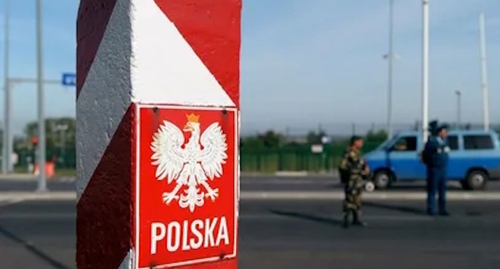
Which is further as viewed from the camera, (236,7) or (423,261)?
(423,261)

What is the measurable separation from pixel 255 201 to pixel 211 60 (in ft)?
60.0

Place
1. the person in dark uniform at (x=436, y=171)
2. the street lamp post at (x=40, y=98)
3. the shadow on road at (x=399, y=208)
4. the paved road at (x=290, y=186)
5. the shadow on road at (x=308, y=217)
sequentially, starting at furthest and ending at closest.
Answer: the paved road at (x=290, y=186) < the street lamp post at (x=40, y=98) < the shadow on road at (x=399, y=208) < the person in dark uniform at (x=436, y=171) < the shadow on road at (x=308, y=217)

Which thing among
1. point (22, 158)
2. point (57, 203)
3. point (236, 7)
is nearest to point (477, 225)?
point (57, 203)

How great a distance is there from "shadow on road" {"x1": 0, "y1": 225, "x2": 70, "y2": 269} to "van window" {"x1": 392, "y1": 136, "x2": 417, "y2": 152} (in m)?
15.7

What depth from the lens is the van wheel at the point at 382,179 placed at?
87.5 feet

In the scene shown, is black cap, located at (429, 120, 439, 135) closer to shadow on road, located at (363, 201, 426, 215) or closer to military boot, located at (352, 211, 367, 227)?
shadow on road, located at (363, 201, 426, 215)

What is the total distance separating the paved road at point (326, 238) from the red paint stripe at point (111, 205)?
7.44 m

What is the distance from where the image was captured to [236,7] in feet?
7.42

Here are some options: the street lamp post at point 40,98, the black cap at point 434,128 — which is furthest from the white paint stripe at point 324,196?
the black cap at point 434,128

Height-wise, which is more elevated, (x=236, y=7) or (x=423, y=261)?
(x=236, y=7)

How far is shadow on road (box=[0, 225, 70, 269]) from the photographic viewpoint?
987cm

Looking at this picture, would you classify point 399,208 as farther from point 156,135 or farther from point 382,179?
point 156,135

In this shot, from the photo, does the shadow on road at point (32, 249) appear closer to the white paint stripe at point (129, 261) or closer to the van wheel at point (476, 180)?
the white paint stripe at point (129, 261)

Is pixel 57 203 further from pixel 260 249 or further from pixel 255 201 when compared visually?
pixel 260 249
